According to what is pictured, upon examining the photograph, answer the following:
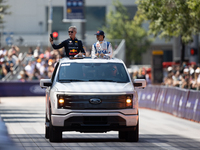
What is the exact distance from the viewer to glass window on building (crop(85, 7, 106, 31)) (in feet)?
228

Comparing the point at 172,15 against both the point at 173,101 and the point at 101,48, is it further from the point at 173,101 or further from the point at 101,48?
the point at 101,48

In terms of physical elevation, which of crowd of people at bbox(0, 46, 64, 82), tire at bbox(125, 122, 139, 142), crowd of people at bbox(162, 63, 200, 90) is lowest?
crowd of people at bbox(0, 46, 64, 82)

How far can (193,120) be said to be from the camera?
59.0 feet

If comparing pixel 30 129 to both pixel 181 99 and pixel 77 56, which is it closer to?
pixel 77 56

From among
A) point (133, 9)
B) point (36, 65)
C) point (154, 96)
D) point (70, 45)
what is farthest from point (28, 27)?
point (70, 45)

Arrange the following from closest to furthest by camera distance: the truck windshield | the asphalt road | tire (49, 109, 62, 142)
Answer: the asphalt road, tire (49, 109, 62, 142), the truck windshield

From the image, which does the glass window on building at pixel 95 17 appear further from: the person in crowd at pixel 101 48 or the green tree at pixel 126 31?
the person in crowd at pixel 101 48

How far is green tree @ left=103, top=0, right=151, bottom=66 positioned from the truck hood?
4743 cm

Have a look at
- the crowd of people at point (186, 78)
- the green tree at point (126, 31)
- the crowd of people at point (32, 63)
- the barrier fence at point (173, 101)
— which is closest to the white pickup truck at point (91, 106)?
the barrier fence at point (173, 101)

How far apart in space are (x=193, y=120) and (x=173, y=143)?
6214 mm

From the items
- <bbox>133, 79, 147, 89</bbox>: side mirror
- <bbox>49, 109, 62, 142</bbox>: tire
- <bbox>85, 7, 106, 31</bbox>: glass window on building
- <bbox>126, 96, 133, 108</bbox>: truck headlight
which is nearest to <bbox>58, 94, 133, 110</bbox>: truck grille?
<bbox>126, 96, 133, 108</bbox>: truck headlight

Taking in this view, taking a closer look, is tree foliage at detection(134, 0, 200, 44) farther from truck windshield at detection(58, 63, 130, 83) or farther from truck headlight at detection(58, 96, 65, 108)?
truck headlight at detection(58, 96, 65, 108)

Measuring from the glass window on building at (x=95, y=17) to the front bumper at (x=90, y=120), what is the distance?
193 feet

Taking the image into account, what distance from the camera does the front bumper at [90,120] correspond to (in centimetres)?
1091
